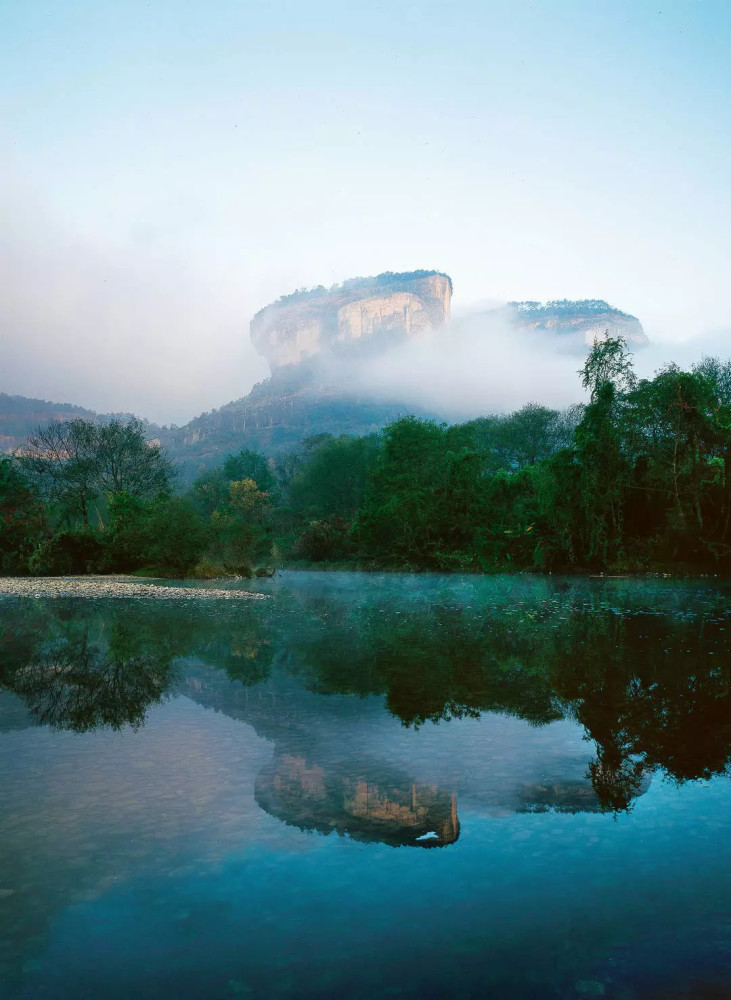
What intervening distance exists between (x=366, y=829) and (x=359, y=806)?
0.57 meters

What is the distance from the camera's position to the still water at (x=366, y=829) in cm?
475

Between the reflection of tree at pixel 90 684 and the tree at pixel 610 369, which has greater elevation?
the tree at pixel 610 369

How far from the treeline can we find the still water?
109 ft


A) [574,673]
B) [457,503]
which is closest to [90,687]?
[574,673]

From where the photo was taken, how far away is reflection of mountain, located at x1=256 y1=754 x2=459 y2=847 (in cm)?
699

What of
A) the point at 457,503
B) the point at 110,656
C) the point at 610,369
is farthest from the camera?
the point at 457,503

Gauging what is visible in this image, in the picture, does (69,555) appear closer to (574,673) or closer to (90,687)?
(90,687)

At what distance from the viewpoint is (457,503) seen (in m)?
59.2

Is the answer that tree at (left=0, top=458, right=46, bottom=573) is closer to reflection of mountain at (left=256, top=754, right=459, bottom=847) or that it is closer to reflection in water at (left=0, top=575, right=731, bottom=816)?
reflection in water at (left=0, top=575, right=731, bottom=816)

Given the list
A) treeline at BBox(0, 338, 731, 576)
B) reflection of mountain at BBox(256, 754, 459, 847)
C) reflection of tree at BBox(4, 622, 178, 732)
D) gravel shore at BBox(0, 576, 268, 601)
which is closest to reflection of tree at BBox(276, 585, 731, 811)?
reflection of mountain at BBox(256, 754, 459, 847)

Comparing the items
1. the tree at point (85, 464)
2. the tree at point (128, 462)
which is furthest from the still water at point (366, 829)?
the tree at point (128, 462)

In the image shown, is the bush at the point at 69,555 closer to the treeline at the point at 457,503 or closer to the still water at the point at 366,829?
the treeline at the point at 457,503

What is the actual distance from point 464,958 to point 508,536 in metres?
52.2

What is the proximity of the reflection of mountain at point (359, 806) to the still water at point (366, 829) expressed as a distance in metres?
0.03
